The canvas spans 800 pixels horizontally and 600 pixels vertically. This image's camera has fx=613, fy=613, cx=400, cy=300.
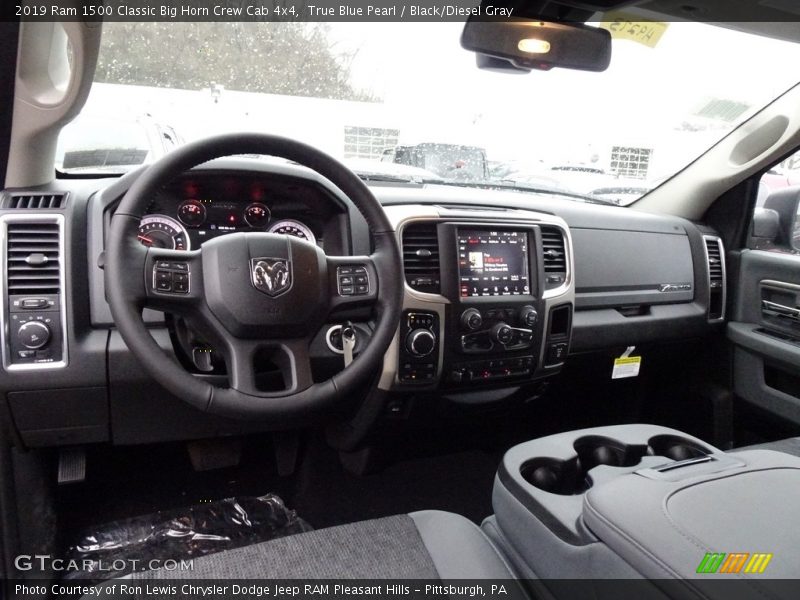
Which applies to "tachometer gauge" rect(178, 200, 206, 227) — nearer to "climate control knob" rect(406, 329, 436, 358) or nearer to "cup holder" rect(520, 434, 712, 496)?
"climate control knob" rect(406, 329, 436, 358)

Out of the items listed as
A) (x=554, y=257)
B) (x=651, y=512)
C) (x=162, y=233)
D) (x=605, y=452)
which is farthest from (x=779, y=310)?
(x=162, y=233)

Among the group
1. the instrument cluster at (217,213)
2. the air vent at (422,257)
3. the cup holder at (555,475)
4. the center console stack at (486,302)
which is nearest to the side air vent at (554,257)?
the center console stack at (486,302)

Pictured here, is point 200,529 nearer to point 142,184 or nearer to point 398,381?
point 398,381

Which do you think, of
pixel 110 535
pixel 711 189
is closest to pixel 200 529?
pixel 110 535

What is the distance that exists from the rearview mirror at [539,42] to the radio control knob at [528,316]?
0.78 meters

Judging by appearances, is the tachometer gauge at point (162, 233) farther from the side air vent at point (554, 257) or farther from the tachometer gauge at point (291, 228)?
the side air vent at point (554, 257)

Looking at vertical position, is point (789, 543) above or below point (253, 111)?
below

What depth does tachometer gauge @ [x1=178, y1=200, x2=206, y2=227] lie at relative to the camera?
5.81 feet

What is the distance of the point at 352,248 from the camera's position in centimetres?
191

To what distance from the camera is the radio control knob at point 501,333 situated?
204cm

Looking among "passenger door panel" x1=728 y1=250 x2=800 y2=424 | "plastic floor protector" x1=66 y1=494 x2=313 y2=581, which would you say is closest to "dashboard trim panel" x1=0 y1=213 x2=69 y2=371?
Answer: "plastic floor protector" x1=66 y1=494 x2=313 y2=581

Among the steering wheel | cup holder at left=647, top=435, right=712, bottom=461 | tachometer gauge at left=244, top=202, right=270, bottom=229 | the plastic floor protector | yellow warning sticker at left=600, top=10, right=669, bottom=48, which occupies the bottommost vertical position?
the plastic floor protector

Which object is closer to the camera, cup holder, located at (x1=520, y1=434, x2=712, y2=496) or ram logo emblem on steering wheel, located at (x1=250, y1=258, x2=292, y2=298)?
ram logo emblem on steering wheel, located at (x1=250, y1=258, x2=292, y2=298)

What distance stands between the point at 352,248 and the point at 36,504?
128 cm
